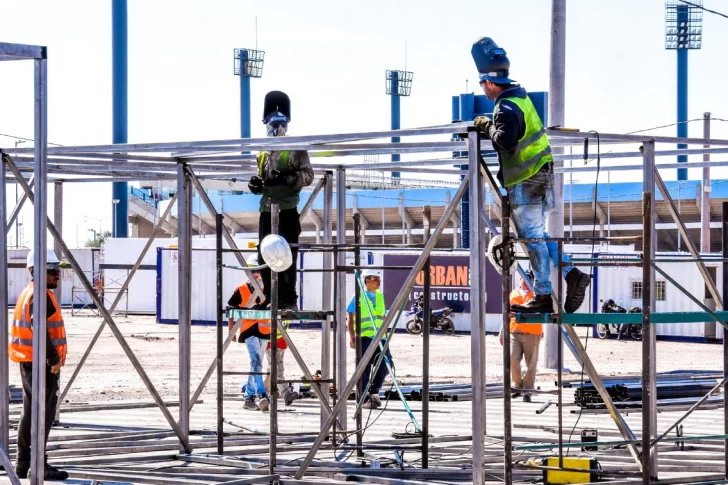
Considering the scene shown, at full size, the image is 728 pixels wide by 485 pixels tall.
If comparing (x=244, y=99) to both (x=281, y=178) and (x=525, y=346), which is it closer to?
(x=525, y=346)

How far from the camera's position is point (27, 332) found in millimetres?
10086

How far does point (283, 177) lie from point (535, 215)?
2.98 meters

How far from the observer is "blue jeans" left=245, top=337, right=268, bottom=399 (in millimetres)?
14289

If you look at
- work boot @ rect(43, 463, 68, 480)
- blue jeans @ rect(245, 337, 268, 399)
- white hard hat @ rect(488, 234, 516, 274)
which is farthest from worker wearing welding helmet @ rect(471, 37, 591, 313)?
blue jeans @ rect(245, 337, 268, 399)

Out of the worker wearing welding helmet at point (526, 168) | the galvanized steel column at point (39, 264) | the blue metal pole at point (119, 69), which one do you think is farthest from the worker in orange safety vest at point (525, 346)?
the blue metal pole at point (119, 69)

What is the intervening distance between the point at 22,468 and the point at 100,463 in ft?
2.68

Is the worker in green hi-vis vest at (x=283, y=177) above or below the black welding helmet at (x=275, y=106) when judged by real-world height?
below

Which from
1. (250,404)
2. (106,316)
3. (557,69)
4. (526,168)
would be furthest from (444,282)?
(526,168)

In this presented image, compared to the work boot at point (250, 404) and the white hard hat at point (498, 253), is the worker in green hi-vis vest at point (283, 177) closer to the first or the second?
the white hard hat at point (498, 253)

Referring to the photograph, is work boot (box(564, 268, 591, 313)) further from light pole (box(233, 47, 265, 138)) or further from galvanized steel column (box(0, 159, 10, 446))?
light pole (box(233, 47, 265, 138))

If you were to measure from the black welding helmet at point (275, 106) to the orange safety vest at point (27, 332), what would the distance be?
264 centimetres

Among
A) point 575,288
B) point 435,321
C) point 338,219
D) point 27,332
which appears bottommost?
point 435,321

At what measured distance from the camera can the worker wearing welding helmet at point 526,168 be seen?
8.49m

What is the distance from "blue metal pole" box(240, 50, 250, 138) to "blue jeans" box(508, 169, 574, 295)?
56965mm
